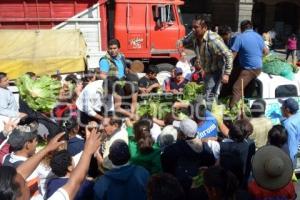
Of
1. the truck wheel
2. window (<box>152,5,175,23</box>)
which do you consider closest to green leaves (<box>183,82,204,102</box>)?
the truck wheel

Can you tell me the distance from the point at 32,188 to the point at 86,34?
9.73 metres

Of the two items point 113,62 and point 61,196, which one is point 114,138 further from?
point 113,62

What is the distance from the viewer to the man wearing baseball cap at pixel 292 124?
5.44 m

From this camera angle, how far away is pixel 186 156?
168 inches

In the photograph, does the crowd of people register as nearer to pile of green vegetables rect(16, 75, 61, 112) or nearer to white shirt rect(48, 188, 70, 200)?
white shirt rect(48, 188, 70, 200)

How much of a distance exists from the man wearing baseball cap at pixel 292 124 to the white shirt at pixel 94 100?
2.49 metres

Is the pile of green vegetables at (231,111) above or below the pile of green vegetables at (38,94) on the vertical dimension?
below

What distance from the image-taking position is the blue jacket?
3.69 metres

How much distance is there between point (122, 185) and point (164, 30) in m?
9.39

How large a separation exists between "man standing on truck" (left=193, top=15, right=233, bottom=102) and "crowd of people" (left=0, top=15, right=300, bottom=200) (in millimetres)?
16

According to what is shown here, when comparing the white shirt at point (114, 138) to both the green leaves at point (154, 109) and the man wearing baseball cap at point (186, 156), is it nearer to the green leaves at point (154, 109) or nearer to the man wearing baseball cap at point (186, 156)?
the man wearing baseball cap at point (186, 156)

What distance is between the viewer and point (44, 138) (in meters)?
5.17

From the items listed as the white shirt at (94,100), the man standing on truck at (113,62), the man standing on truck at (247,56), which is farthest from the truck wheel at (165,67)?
the white shirt at (94,100)

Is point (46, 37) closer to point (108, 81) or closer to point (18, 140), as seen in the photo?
point (108, 81)
